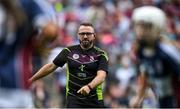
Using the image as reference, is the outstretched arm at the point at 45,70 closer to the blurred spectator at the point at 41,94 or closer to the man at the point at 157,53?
the man at the point at 157,53

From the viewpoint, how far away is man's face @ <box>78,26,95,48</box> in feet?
34.0

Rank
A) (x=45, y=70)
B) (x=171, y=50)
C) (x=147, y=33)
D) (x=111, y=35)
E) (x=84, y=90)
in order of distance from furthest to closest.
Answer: (x=111, y=35) → (x=45, y=70) → (x=84, y=90) → (x=171, y=50) → (x=147, y=33)

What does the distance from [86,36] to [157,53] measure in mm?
1891

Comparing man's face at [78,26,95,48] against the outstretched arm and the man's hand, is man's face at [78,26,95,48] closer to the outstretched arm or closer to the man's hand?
the outstretched arm

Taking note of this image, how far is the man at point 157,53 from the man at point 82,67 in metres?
1.30

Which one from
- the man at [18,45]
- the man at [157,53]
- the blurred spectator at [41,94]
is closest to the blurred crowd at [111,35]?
the blurred spectator at [41,94]

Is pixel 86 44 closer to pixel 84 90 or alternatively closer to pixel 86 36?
pixel 86 36

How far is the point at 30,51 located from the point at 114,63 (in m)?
12.5

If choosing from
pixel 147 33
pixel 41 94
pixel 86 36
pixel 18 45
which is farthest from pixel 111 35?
pixel 18 45

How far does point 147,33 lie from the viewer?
831cm

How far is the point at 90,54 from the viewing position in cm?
1036

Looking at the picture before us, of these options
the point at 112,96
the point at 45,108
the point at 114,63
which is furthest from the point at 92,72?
the point at 114,63

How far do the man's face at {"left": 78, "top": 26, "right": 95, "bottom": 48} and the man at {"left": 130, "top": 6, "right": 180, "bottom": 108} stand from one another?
4.42 ft

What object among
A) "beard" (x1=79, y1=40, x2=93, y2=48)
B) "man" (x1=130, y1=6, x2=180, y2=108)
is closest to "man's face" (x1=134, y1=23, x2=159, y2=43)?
"man" (x1=130, y1=6, x2=180, y2=108)
